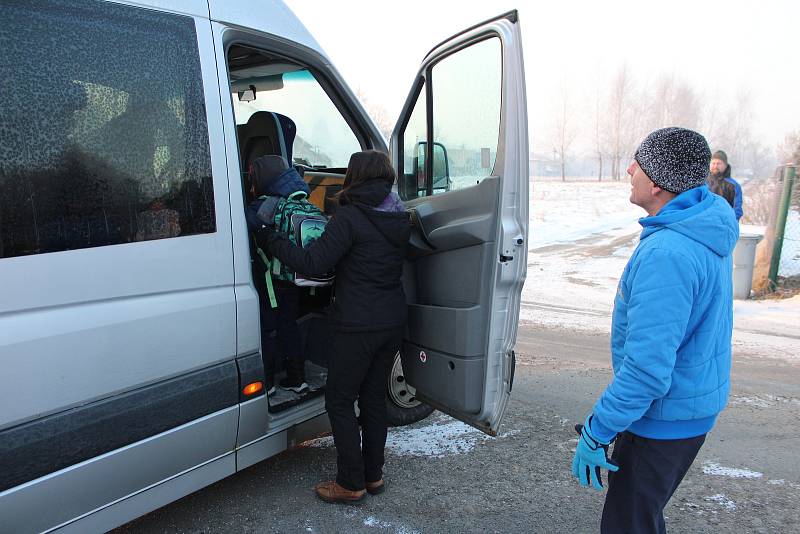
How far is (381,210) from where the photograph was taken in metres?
2.86

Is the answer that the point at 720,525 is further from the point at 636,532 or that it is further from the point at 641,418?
the point at 641,418

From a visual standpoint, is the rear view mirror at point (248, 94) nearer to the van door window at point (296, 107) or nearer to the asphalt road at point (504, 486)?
the van door window at point (296, 107)

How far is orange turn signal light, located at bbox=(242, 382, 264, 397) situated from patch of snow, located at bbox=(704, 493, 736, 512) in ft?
7.87

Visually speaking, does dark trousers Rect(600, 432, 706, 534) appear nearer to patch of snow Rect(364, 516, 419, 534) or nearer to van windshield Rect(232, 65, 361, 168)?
patch of snow Rect(364, 516, 419, 534)

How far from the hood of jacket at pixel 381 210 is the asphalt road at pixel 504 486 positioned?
54.6 inches

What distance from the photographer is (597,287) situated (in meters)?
9.01

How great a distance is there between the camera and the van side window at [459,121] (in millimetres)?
2820

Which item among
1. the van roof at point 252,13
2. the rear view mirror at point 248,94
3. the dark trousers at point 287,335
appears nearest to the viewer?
the van roof at point 252,13

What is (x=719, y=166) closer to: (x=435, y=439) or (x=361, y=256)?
(x=435, y=439)

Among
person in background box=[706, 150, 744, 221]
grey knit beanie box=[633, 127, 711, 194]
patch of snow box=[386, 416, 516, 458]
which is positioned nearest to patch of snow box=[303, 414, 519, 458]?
patch of snow box=[386, 416, 516, 458]

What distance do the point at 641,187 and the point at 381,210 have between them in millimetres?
1230

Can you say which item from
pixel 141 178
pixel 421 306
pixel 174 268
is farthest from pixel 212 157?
pixel 421 306

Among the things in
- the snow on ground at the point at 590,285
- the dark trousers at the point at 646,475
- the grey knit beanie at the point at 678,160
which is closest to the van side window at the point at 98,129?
the grey knit beanie at the point at 678,160

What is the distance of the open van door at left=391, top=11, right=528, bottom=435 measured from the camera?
267cm
